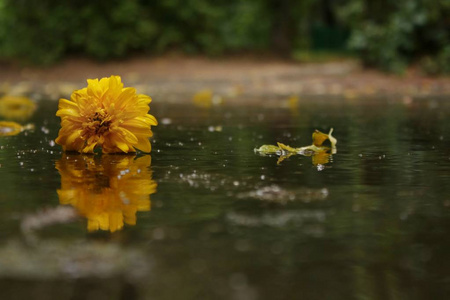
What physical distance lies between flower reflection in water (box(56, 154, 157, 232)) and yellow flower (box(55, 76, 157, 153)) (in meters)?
0.10

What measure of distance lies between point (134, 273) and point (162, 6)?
20236 millimetres

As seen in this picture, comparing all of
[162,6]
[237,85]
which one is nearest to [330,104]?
[237,85]

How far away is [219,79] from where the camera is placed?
18.4 meters

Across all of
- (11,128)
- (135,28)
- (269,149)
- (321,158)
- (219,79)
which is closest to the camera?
(321,158)

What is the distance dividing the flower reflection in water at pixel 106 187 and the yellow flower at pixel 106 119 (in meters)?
0.10

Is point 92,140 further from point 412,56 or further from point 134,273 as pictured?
point 412,56

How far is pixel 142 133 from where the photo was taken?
5578mm

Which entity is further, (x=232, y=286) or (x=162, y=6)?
(x=162, y=6)

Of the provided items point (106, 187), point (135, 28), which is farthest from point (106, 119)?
point (135, 28)

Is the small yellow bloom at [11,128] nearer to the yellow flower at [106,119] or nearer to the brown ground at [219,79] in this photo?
the yellow flower at [106,119]

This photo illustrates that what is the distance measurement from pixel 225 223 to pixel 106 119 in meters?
2.39

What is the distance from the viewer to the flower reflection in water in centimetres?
332

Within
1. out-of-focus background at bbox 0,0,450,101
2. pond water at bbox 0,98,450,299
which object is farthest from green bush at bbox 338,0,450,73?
pond water at bbox 0,98,450,299

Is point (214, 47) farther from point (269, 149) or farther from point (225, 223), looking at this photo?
point (225, 223)
